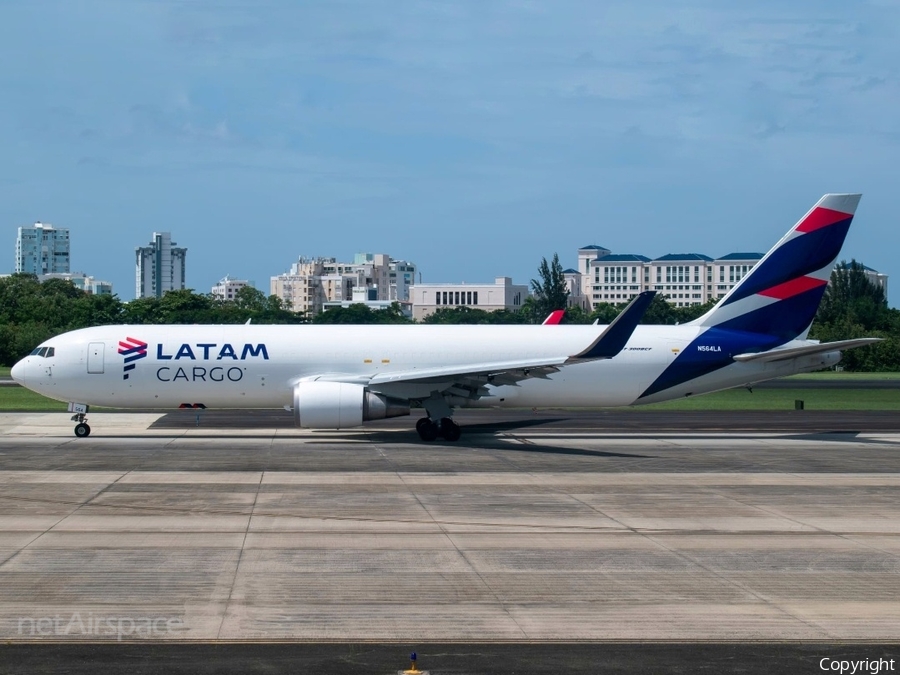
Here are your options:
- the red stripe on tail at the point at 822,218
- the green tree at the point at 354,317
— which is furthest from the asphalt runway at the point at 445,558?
the green tree at the point at 354,317

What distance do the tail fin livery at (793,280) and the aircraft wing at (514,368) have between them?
6065 mm

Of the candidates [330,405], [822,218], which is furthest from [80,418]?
[822,218]

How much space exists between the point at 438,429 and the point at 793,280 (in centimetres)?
1335

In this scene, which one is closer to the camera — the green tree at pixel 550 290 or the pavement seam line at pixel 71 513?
the pavement seam line at pixel 71 513

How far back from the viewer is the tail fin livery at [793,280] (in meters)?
34.3

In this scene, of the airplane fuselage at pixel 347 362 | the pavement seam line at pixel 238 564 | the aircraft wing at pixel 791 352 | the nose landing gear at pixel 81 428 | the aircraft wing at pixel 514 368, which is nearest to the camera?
the pavement seam line at pixel 238 564

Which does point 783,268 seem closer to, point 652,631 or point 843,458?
point 843,458

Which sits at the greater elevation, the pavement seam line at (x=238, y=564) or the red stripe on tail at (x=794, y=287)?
the red stripe on tail at (x=794, y=287)

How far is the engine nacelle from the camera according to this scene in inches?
1223

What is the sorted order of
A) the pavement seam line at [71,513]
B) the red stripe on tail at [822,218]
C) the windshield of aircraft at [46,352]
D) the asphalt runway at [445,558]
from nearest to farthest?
1. the asphalt runway at [445,558]
2. the pavement seam line at [71,513]
3. the windshield of aircraft at [46,352]
4. the red stripe on tail at [822,218]

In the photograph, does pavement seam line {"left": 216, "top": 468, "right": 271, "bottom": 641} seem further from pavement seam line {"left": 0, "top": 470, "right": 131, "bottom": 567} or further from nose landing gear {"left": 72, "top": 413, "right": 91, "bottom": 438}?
nose landing gear {"left": 72, "top": 413, "right": 91, "bottom": 438}

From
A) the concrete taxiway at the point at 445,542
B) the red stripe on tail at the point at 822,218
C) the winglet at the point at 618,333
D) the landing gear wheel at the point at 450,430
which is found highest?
the red stripe on tail at the point at 822,218

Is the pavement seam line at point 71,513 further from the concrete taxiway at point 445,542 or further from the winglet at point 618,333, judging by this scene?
the winglet at point 618,333
